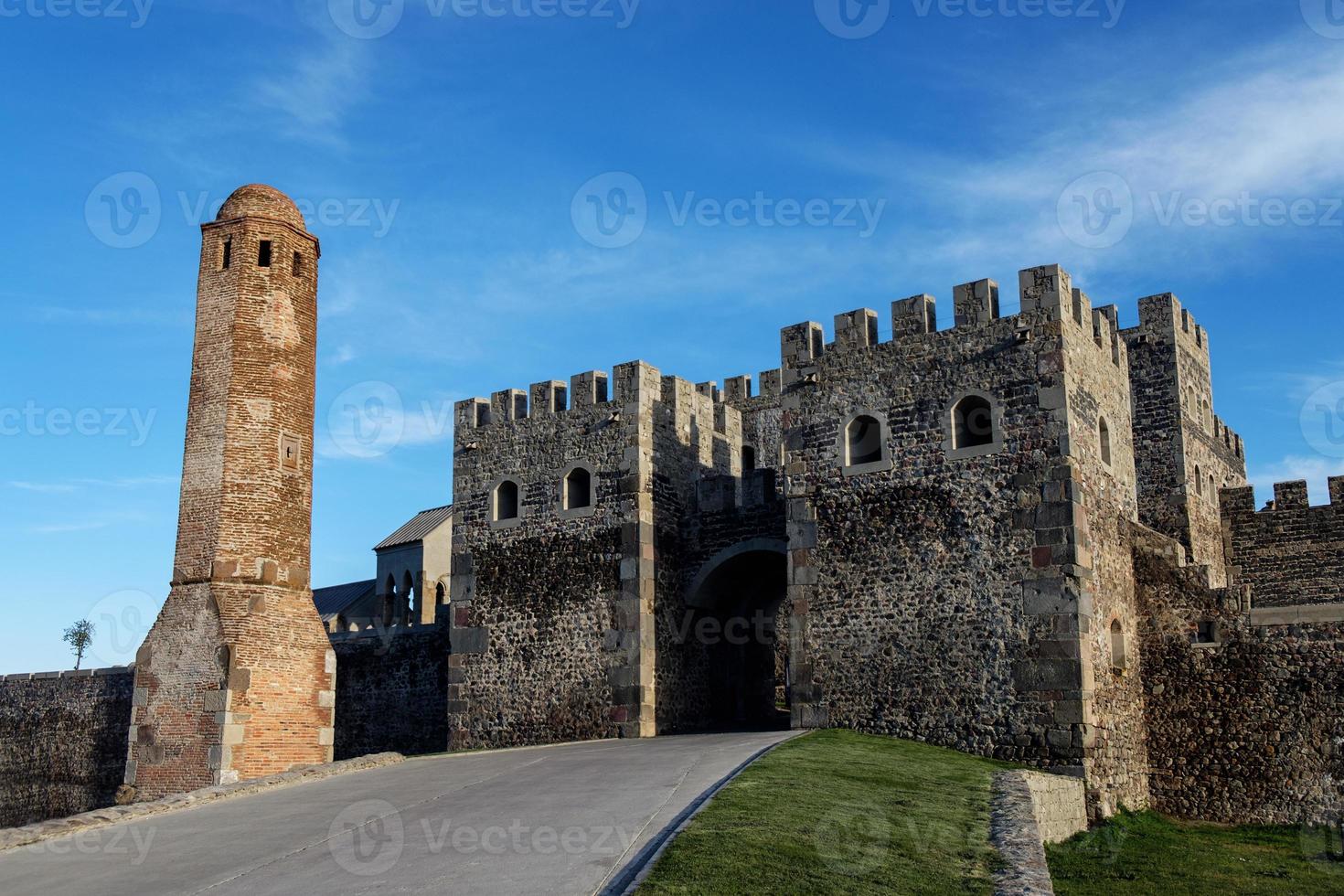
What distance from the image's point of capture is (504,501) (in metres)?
26.6

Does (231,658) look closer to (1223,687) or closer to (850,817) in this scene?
(850,817)

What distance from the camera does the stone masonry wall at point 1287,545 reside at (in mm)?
26438

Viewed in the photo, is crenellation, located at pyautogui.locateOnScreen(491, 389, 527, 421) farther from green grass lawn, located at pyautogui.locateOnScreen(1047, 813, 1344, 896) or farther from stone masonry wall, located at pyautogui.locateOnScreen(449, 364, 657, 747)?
green grass lawn, located at pyautogui.locateOnScreen(1047, 813, 1344, 896)

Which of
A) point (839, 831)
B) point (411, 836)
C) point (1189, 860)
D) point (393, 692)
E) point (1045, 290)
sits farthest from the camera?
point (393, 692)

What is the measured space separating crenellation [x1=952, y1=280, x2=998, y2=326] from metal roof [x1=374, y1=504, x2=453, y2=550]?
79.7 feet

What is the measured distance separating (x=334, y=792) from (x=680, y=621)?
8.85 m

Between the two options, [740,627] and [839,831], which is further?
[740,627]

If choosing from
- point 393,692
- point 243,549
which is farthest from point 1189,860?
point 393,692

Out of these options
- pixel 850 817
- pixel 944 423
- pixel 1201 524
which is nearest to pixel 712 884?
pixel 850 817

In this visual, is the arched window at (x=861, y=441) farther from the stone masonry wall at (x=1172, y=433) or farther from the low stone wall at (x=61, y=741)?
the low stone wall at (x=61, y=741)

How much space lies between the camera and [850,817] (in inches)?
539

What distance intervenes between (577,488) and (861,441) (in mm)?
6378

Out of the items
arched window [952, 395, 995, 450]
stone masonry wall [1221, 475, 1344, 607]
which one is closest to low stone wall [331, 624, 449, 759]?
arched window [952, 395, 995, 450]

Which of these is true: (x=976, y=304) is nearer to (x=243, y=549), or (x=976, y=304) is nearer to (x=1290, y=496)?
(x=1290, y=496)
